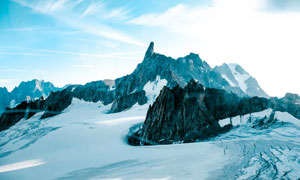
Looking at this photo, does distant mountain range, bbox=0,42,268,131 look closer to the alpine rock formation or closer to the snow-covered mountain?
the snow-covered mountain

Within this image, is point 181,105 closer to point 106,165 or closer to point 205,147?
point 205,147

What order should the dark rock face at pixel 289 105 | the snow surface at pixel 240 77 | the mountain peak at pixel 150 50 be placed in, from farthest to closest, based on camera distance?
the snow surface at pixel 240 77 < the mountain peak at pixel 150 50 < the dark rock face at pixel 289 105

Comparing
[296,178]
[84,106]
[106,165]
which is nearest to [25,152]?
[106,165]

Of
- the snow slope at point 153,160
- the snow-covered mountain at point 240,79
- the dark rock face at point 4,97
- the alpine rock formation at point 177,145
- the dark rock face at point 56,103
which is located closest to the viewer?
the snow slope at point 153,160

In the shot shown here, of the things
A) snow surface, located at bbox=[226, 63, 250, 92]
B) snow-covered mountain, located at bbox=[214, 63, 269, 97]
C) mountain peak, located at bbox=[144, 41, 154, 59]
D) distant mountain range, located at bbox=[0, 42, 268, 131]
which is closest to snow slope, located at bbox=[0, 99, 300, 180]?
distant mountain range, located at bbox=[0, 42, 268, 131]

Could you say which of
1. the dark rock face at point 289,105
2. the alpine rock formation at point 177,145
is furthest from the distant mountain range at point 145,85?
the alpine rock formation at point 177,145

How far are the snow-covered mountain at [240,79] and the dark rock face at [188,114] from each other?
13074cm

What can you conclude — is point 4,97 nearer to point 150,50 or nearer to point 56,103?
point 56,103

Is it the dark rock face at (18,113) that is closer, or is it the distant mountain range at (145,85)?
the dark rock face at (18,113)

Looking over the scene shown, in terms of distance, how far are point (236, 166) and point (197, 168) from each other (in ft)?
9.03

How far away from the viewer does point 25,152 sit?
665 inches

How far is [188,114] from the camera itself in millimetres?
29016

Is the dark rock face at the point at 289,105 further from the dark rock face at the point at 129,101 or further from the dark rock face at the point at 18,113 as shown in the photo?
the dark rock face at the point at 18,113

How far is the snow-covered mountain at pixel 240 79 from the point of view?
498ft
